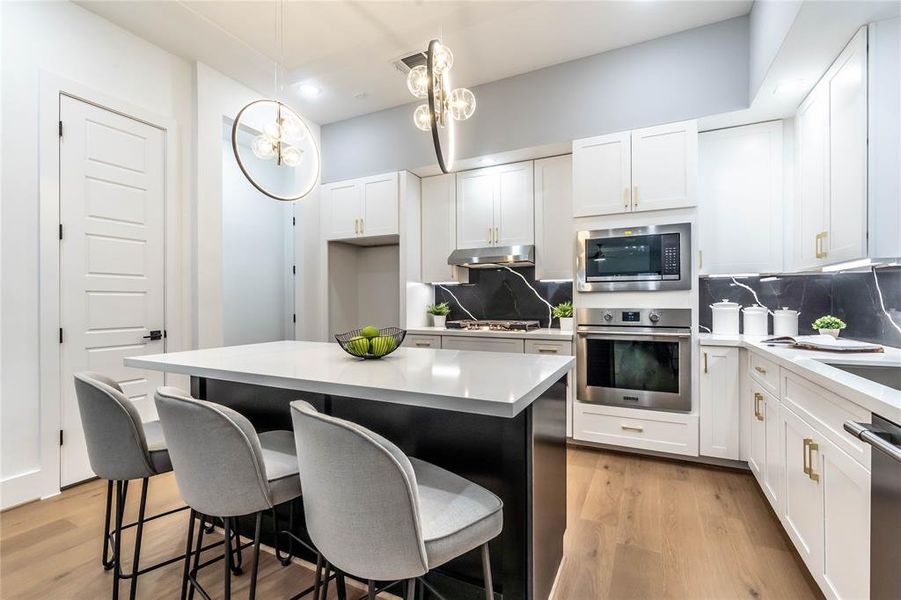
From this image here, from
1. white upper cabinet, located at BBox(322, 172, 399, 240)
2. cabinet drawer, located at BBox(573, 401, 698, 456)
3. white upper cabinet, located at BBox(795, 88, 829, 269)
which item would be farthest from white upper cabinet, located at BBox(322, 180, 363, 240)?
white upper cabinet, located at BBox(795, 88, 829, 269)

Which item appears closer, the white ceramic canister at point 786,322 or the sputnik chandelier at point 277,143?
the sputnik chandelier at point 277,143

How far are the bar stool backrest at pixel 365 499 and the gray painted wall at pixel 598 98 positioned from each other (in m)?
3.01

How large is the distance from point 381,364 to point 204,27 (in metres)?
2.91

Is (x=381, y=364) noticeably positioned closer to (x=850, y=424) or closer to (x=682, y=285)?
(x=850, y=424)

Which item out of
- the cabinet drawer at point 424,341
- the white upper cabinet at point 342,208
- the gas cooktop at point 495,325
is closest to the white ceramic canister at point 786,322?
the gas cooktop at point 495,325

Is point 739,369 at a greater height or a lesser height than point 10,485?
greater

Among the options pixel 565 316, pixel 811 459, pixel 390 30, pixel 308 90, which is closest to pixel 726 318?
pixel 565 316

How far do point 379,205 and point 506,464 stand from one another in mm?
3144

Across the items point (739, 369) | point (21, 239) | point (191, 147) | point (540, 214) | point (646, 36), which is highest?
point (646, 36)

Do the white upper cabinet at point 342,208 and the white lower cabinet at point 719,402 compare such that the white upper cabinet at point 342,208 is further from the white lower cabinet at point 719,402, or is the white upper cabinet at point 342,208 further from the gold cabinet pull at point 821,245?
the gold cabinet pull at point 821,245

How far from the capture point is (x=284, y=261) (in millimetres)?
5094

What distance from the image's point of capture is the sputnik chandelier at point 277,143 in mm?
2344

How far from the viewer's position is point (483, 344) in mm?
3422

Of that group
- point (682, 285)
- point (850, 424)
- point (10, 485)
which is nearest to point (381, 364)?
point (850, 424)
